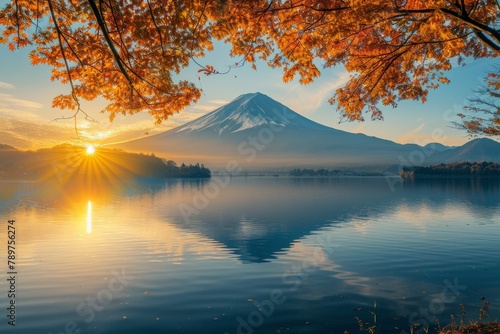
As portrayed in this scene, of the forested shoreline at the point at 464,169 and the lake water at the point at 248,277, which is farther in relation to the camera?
the forested shoreline at the point at 464,169

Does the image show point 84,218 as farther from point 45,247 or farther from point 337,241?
point 337,241

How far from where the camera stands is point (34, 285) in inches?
532

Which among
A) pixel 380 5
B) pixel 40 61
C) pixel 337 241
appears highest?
pixel 380 5

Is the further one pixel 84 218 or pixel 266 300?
pixel 84 218

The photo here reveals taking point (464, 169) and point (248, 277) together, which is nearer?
point (248, 277)

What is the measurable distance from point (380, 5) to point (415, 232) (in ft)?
69.9

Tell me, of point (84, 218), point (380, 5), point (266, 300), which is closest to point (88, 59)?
point (380, 5)

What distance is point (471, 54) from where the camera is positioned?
468 inches

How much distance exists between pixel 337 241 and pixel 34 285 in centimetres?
1605

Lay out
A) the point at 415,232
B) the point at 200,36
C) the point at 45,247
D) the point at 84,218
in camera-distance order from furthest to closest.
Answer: the point at 84,218, the point at 415,232, the point at 45,247, the point at 200,36

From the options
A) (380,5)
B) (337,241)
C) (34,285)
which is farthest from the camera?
(337,241)

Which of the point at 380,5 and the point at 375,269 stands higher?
the point at 380,5

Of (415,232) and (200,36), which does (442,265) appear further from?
→ (200,36)

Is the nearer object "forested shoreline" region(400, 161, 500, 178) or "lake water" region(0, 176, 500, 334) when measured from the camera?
"lake water" region(0, 176, 500, 334)
